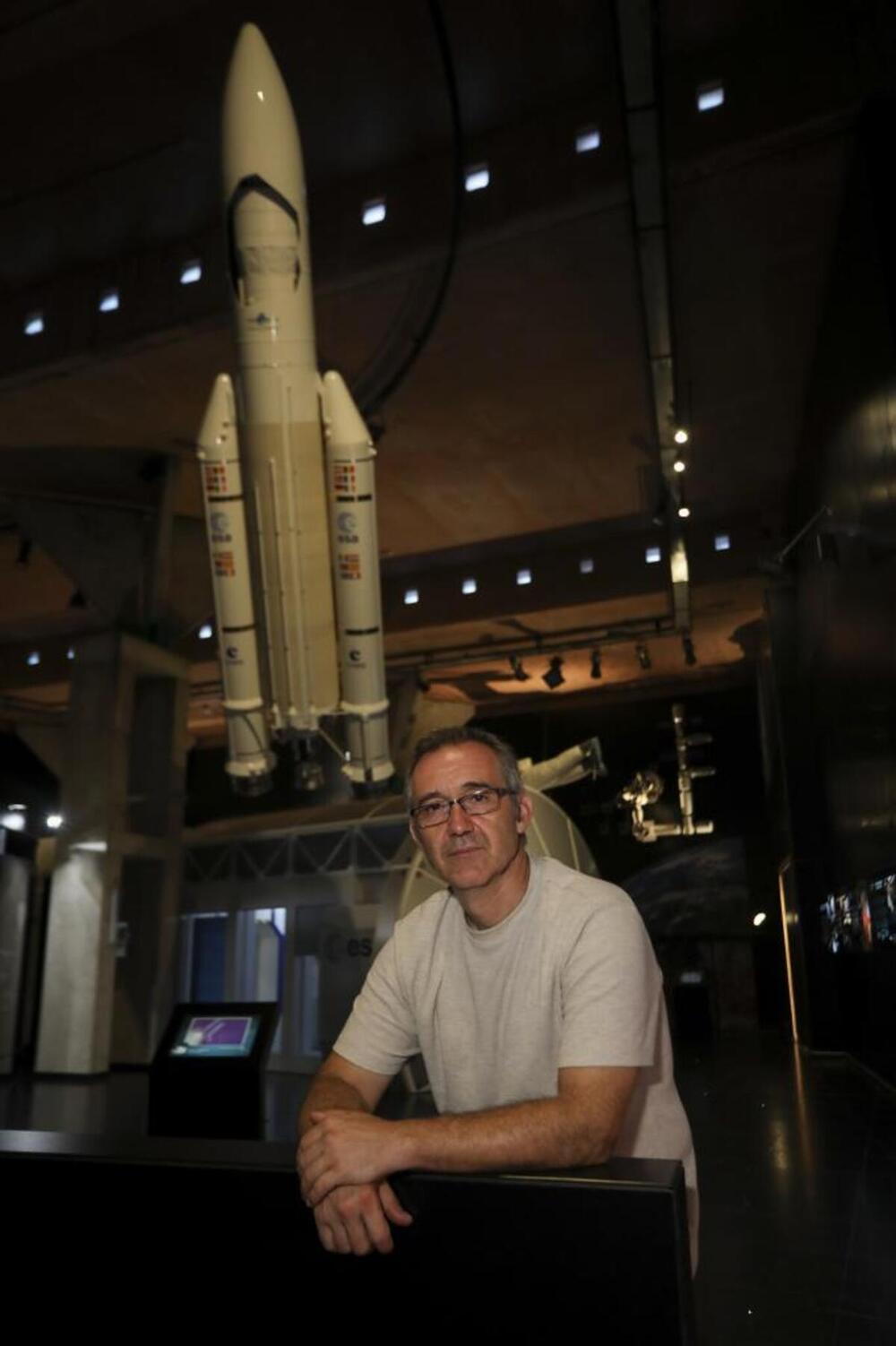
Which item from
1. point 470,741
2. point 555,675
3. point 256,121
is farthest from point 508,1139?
point 555,675

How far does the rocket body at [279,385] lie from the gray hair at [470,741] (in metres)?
6.25

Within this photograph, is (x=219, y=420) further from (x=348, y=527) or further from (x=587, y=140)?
(x=587, y=140)

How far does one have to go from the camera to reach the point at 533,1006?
1856 mm

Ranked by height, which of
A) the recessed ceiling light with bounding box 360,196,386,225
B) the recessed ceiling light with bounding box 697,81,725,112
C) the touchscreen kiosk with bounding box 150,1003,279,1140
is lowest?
the touchscreen kiosk with bounding box 150,1003,279,1140

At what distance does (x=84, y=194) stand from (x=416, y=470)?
5.05 metres

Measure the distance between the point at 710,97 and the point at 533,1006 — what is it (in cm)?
819

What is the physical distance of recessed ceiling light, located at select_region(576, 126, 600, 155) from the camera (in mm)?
8195

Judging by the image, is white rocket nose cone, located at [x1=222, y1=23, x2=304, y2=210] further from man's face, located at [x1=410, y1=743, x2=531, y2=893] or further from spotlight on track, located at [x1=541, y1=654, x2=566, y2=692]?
spotlight on track, located at [x1=541, y1=654, x2=566, y2=692]

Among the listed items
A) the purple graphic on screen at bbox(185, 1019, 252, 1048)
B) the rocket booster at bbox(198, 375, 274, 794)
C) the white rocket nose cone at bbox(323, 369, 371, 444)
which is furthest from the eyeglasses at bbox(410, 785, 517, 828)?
the rocket booster at bbox(198, 375, 274, 794)

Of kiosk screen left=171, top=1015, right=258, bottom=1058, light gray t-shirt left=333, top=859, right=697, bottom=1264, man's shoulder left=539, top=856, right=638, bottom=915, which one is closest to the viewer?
light gray t-shirt left=333, top=859, right=697, bottom=1264

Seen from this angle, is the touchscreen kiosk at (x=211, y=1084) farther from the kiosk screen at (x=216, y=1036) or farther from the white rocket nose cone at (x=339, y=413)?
the white rocket nose cone at (x=339, y=413)

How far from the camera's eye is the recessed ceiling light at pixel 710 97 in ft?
25.3

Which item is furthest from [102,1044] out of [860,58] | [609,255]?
[860,58]

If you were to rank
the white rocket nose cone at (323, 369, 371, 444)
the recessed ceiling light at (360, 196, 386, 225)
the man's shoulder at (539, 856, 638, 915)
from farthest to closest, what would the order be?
the recessed ceiling light at (360, 196, 386, 225) < the white rocket nose cone at (323, 369, 371, 444) < the man's shoulder at (539, 856, 638, 915)
